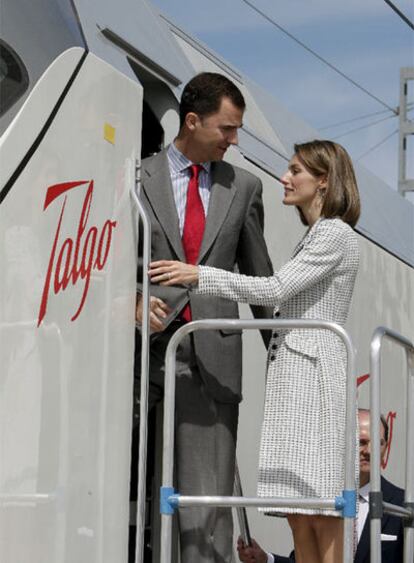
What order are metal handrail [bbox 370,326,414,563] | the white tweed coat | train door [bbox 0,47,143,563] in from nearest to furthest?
train door [bbox 0,47,143,563]
metal handrail [bbox 370,326,414,563]
the white tweed coat

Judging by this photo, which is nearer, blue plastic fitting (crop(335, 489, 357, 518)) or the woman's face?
blue plastic fitting (crop(335, 489, 357, 518))

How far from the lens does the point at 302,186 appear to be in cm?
475

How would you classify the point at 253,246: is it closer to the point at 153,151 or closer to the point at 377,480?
the point at 153,151

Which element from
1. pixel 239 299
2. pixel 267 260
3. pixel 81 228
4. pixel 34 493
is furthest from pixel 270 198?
pixel 34 493

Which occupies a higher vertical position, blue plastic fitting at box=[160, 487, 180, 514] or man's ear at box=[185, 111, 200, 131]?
man's ear at box=[185, 111, 200, 131]

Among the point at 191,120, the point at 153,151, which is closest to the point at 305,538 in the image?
the point at 191,120

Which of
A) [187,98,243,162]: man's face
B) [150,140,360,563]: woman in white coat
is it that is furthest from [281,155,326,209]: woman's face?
→ [187,98,243,162]: man's face

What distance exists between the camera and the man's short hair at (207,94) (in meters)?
4.86

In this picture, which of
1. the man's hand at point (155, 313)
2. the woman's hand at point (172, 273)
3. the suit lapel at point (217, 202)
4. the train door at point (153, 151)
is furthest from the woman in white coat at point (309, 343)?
the train door at point (153, 151)

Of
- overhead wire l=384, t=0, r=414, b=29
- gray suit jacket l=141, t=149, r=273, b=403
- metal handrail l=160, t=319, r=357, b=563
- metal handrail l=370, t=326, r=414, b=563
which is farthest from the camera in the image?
overhead wire l=384, t=0, r=414, b=29

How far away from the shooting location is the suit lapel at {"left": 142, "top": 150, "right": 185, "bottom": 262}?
470 cm

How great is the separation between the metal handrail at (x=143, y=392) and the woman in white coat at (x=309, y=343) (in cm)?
7

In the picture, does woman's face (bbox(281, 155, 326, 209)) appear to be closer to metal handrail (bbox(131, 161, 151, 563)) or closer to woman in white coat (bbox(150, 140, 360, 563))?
woman in white coat (bbox(150, 140, 360, 563))

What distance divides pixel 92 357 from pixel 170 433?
0.34 meters
